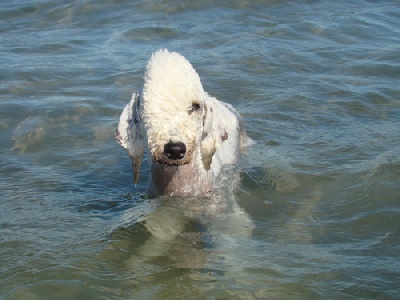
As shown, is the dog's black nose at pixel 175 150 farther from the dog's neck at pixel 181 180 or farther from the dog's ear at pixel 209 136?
the dog's neck at pixel 181 180

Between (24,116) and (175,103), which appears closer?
(175,103)

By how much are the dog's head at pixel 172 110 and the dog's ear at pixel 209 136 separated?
58mm

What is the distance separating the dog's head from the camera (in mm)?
5004

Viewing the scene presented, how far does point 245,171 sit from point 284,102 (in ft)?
7.42

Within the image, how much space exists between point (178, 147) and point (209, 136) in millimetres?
660

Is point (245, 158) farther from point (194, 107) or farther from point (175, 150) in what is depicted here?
point (175, 150)

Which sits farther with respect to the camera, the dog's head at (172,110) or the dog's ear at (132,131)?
the dog's ear at (132,131)

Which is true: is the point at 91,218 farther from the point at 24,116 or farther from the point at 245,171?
the point at 24,116

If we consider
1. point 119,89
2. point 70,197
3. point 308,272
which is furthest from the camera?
point 119,89

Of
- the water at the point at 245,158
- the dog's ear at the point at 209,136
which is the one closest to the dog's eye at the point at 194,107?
the dog's ear at the point at 209,136

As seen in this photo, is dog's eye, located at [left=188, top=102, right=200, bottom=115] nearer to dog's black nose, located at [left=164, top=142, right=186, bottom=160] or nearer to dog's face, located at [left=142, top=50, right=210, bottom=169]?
dog's face, located at [left=142, top=50, right=210, bottom=169]

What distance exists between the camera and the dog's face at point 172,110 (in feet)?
16.4

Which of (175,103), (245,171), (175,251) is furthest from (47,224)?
(245,171)

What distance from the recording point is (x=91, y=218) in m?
5.81
